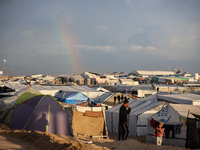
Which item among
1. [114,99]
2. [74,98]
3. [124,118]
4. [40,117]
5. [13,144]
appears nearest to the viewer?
[13,144]

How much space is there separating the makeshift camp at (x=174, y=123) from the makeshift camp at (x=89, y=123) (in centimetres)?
282

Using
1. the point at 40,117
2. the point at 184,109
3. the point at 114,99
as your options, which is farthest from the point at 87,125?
Result: the point at 114,99

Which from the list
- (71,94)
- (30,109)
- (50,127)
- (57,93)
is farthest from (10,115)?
(57,93)

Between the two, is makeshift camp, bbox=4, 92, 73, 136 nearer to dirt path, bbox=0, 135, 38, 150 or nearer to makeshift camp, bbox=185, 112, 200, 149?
dirt path, bbox=0, 135, 38, 150

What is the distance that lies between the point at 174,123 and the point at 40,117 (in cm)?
571

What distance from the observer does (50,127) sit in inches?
411

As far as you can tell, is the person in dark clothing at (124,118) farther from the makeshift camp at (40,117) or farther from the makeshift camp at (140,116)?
the makeshift camp at (140,116)

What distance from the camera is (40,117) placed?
1047cm

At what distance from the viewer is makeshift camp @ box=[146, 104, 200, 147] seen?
368 inches

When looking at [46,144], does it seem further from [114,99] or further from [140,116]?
[114,99]

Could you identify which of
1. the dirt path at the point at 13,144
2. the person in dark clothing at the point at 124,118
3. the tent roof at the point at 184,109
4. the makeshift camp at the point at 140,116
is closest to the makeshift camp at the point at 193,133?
the tent roof at the point at 184,109

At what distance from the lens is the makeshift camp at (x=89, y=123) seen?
39.7 feet

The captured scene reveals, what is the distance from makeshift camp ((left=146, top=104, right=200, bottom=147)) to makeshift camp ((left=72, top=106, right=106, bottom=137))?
2815 millimetres

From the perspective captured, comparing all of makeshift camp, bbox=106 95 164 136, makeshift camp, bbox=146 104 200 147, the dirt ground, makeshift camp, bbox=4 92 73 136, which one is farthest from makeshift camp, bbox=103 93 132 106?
the dirt ground
